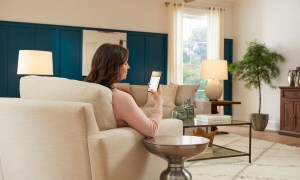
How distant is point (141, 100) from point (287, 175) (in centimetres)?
304

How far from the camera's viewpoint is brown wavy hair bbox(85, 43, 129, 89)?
5.98 feet

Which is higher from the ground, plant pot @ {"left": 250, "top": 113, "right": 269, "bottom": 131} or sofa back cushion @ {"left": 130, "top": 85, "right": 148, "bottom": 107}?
sofa back cushion @ {"left": 130, "top": 85, "right": 148, "bottom": 107}

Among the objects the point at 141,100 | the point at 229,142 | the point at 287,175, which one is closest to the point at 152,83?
the point at 287,175

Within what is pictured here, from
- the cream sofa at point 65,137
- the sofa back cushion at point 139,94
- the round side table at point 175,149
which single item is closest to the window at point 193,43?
the sofa back cushion at point 139,94

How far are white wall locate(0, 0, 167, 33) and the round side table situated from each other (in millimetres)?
5097

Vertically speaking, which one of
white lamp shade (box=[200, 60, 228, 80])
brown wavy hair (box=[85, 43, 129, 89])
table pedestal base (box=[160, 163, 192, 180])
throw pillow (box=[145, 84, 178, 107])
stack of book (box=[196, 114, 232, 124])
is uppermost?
white lamp shade (box=[200, 60, 228, 80])

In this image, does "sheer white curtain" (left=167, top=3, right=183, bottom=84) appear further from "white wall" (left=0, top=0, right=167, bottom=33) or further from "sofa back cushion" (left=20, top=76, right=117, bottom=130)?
"sofa back cushion" (left=20, top=76, right=117, bottom=130)

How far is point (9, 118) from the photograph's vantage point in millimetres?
1760

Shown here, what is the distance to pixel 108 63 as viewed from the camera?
1823 mm

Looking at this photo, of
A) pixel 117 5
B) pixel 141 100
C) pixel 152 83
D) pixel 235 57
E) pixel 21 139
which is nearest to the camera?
pixel 21 139

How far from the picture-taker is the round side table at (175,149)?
1.77 metres

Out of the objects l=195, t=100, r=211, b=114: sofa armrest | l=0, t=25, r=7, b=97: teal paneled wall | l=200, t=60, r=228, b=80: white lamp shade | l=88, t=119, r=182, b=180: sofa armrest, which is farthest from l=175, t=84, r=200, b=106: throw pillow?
l=88, t=119, r=182, b=180: sofa armrest

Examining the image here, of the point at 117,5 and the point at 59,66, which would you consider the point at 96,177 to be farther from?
the point at 117,5

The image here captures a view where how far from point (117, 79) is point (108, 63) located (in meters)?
0.11
